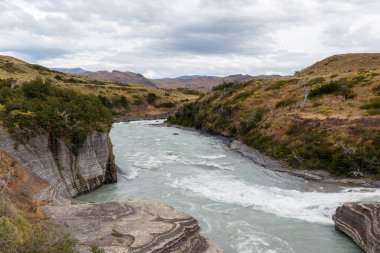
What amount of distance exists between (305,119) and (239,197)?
907 inches

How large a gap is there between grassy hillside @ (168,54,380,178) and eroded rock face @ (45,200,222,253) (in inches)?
830

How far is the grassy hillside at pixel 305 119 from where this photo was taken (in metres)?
36.9

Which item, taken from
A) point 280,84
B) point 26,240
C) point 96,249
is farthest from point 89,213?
point 280,84

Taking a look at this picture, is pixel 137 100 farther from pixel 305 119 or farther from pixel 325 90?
pixel 305 119

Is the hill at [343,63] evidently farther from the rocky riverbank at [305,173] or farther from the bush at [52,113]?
the bush at [52,113]

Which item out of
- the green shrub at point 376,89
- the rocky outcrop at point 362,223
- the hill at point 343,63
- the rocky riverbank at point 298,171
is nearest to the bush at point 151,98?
the hill at point 343,63

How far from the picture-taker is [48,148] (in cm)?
2716

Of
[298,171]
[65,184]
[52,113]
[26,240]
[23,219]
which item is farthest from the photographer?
[298,171]

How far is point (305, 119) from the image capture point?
47.7 meters

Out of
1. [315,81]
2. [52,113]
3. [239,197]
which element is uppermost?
[315,81]

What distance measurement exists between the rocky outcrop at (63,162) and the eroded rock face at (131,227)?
13.3ft

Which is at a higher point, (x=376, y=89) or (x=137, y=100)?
(x=376, y=89)

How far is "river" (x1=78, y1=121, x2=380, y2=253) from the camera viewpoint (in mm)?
20891

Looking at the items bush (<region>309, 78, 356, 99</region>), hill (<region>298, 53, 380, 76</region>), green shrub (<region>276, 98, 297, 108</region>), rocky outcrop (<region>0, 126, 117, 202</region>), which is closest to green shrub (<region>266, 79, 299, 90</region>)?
green shrub (<region>276, 98, 297, 108</region>)
